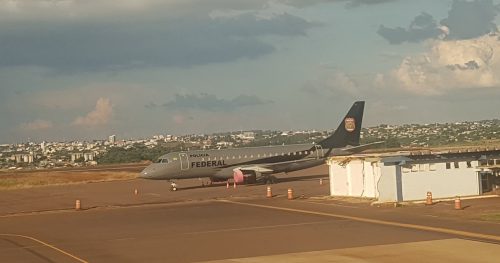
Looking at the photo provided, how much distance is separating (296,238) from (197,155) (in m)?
33.6

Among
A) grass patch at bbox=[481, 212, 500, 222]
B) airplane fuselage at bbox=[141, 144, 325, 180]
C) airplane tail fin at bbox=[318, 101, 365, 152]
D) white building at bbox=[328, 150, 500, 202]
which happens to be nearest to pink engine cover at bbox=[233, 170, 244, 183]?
airplane fuselage at bbox=[141, 144, 325, 180]

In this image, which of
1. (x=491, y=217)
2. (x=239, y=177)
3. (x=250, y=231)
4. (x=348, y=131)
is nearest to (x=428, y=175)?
(x=491, y=217)

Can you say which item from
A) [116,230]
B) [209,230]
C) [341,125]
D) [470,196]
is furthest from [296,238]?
[341,125]

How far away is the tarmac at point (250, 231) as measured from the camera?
2158 cm

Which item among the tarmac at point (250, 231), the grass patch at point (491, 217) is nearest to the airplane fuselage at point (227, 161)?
the tarmac at point (250, 231)

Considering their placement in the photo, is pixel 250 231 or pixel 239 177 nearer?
pixel 250 231

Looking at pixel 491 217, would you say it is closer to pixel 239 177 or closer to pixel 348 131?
pixel 239 177

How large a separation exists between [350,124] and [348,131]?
2.86 ft

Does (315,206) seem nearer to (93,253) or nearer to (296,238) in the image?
(296,238)

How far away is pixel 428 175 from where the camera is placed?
129 feet

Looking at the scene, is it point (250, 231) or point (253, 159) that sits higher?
point (253, 159)

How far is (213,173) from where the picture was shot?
59.6 m

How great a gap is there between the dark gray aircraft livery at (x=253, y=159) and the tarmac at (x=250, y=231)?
30.6 ft

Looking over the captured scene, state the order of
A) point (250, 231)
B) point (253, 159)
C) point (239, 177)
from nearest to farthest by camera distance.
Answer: point (250, 231), point (239, 177), point (253, 159)
